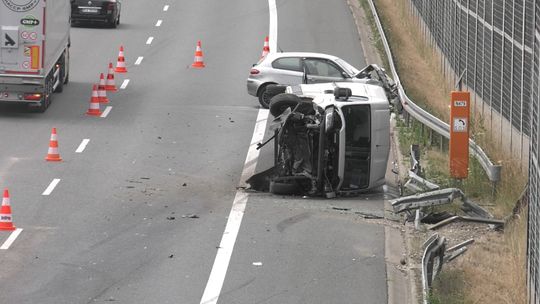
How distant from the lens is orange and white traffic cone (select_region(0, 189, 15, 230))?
68.4 feet

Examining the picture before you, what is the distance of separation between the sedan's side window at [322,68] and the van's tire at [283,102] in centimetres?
805

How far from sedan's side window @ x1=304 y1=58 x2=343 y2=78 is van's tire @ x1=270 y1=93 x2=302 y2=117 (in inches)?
317

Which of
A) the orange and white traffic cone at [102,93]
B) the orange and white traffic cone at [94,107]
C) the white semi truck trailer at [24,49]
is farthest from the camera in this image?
the orange and white traffic cone at [102,93]

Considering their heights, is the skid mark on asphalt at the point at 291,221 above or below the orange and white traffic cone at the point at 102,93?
below

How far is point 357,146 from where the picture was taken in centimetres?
2406

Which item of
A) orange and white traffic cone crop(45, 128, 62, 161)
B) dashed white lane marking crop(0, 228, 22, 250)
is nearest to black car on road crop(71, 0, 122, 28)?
orange and white traffic cone crop(45, 128, 62, 161)

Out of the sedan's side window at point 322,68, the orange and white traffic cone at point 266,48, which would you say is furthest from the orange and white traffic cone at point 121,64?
the sedan's side window at point 322,68

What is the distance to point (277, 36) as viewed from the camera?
45719 millimetres

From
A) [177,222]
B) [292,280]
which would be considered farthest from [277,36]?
[292,280]

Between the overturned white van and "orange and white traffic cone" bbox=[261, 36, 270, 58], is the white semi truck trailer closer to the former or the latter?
the overturned white van

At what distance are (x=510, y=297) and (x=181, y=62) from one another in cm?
2478

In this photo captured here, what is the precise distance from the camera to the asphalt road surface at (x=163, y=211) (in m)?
18.1

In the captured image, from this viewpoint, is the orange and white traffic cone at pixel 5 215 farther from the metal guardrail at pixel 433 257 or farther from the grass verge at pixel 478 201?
the grass verge at pixel 478 201

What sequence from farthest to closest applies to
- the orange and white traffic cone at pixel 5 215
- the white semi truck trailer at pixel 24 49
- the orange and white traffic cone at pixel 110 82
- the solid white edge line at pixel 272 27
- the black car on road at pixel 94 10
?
the black car on road at pixel 94 10 < the solid white edge line at pixel 272 27 < the orange and white traffic cone at pixel 110 82 < the white semi truck trailer at pixel 24 49 < the orange and white traffic cone at pixel 5 215
